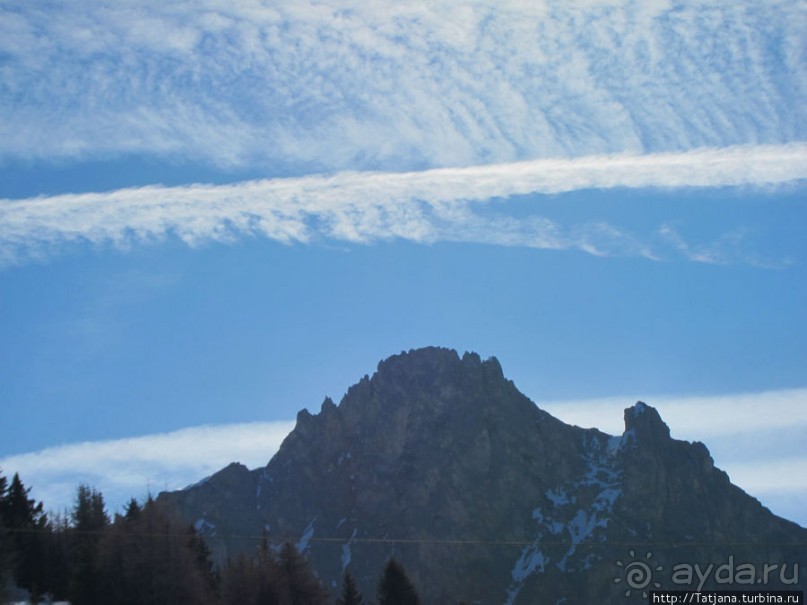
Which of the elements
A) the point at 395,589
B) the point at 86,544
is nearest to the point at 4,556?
the point at 86,544

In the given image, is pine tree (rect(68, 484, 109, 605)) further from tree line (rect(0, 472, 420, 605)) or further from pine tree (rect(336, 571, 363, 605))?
pine tree (rect(336, 571, 363, 605))

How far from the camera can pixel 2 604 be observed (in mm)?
38438

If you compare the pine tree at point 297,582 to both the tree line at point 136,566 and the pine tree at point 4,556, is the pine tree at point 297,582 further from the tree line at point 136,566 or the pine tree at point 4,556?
the pine tree at point 4,556

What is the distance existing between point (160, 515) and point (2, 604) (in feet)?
36.1

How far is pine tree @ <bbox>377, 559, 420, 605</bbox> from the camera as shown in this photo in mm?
52031

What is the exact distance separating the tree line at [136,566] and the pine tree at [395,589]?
0.15 ft

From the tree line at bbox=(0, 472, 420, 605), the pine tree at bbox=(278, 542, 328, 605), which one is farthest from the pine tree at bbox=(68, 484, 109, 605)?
the pine tree at bbox=(278, 542, 328, 605)

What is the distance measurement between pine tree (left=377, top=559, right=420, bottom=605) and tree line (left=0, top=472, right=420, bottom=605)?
46 mm

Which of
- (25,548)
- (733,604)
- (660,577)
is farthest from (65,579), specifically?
(660,577)

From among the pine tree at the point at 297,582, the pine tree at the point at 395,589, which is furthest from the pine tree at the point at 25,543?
the pine tree at the point at 395,589

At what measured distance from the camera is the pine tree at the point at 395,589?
171 feet

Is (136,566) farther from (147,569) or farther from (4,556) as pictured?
(4,556)

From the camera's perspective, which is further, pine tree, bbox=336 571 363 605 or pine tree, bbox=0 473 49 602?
pine tree, bbox=336 571 363 605

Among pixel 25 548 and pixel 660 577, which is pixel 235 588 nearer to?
pixel 25 548
